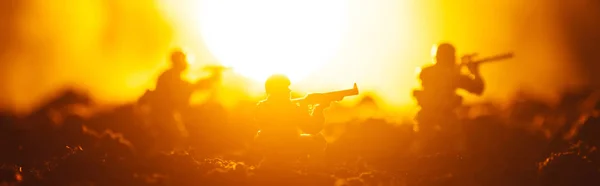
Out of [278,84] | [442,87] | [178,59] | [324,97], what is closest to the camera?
[278,84]

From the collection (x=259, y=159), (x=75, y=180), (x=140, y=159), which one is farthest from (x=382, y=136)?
(x=75, y=180)

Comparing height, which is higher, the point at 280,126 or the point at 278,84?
the point at 278,84

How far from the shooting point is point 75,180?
12578 mm

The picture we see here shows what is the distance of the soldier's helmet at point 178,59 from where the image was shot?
15281mm

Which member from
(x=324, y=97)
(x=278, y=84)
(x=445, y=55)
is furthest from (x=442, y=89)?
(x=278, y=84)

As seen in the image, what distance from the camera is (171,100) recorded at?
1539cm

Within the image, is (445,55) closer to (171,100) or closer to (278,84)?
(278,84)

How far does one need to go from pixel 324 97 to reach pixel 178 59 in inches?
141

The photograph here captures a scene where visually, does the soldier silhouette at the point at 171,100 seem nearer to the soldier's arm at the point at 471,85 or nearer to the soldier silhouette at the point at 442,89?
the soldier silhouette at the point at 442,89

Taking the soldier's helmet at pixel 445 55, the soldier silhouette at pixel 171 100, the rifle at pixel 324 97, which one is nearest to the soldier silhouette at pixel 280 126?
the rifle at pixel 324 97

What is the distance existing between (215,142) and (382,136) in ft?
11.7

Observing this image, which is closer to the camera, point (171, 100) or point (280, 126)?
point (280, 126)

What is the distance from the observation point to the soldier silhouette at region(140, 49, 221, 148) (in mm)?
15320

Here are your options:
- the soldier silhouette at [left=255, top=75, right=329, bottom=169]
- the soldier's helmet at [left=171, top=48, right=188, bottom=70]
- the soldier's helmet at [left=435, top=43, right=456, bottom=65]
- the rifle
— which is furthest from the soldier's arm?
the soldier's helmet at [left=171, top=48, right=188, bottom=70]
